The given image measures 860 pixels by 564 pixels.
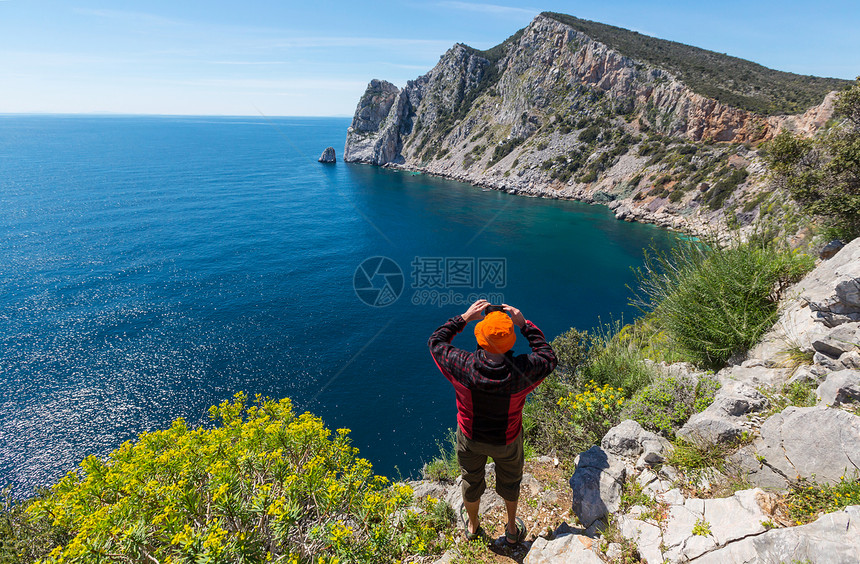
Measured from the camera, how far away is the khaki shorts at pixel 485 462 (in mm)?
3848

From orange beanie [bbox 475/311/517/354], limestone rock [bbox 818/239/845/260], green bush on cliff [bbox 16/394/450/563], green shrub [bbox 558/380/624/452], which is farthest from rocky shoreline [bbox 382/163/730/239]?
green bush on cliff [bbox 16/394/450/563]

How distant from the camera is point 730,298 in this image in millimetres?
6906

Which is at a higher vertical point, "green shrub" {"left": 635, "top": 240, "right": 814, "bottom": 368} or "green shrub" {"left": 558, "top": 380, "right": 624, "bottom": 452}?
"green shrub" {"left": 635, "top": 240, "right": 814, "bottom": 368}

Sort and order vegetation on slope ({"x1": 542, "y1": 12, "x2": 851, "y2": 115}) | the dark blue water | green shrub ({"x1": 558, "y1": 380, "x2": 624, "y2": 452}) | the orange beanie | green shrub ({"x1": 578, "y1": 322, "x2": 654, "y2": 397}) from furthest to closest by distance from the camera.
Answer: vegetation on slope ({"x1": 542, "y1": 12, "x2": 851, "y2": 115})
the dark blue water
green shrub ({"x1": 578, "y1": 322, "x2": 654, "y2": 397})
green shrub ({"x1": 558, "y1": 380, "x2": 624, "y2": 452})
the orange beanie

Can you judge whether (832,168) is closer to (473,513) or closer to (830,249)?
(830,249)

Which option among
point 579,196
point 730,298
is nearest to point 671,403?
point 730,298

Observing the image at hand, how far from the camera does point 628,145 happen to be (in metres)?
68.1

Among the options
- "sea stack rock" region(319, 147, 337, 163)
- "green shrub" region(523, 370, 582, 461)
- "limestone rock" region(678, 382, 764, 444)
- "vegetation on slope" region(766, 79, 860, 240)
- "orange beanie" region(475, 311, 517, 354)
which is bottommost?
"green shrub" region(523, 370, 582, 461)

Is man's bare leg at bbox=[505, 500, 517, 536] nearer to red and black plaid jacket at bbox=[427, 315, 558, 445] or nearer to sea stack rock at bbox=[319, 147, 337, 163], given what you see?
red and black plaid jacket at bbox=[427, 315, 558, 445]

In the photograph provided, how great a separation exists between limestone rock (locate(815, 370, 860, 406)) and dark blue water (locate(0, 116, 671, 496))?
17288 mm

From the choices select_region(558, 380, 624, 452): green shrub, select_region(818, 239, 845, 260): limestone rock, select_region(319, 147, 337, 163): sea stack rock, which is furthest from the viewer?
select_region(319, 147, 337, 163): sea stack rock

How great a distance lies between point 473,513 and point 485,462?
93cm

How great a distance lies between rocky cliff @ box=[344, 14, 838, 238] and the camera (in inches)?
2099

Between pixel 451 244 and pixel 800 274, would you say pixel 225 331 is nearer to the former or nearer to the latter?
pixel 451 244
